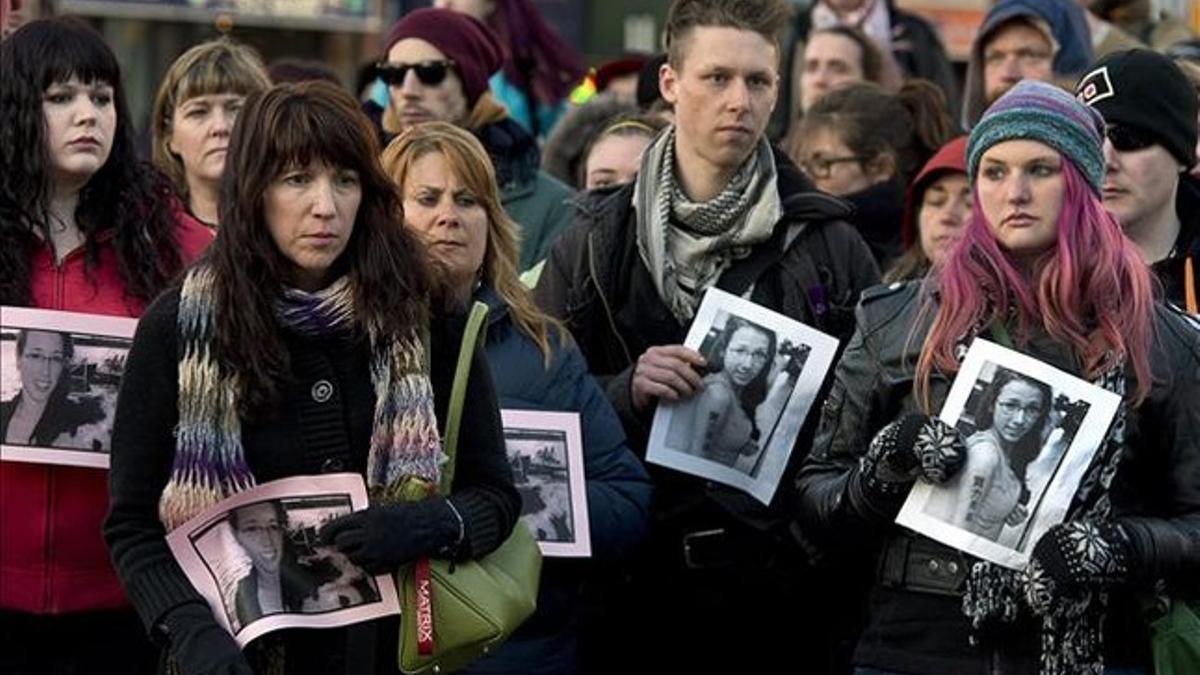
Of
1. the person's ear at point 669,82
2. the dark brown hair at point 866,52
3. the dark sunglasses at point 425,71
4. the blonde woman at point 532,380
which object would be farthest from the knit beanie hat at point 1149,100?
the dark brown hair at point 866,52

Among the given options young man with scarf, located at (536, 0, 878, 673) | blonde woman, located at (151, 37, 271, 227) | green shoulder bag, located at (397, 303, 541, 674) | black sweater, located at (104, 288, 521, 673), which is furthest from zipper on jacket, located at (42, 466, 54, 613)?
blonde woman, located at (151, 37, 271, 227)

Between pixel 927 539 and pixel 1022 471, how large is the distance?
0.86 ft

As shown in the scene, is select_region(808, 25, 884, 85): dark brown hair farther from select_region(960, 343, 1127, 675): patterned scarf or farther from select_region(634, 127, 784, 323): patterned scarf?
select_region(960, 343, 1127, 675): patterned scarf

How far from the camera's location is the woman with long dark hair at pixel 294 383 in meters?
5.09

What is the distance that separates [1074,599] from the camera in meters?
5.34

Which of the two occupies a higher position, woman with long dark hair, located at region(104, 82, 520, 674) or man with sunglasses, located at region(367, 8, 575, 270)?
man with sunglasses, located at region(367, 8, 575, 270)

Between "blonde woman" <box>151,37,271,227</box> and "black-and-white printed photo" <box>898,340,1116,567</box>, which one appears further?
"blonde woman" <box>151,37,271,227</box>

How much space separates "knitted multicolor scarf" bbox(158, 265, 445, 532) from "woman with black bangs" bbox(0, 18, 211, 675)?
2.60 feet

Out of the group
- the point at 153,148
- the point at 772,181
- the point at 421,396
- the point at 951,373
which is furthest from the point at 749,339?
the point at 153,148

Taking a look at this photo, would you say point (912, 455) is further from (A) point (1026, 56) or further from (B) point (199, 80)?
(A) point (1026, 56)

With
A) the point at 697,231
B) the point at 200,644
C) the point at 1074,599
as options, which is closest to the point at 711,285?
the point at 697,231

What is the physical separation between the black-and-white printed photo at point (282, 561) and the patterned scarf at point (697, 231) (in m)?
1.74

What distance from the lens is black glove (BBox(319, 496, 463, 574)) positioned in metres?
5.10

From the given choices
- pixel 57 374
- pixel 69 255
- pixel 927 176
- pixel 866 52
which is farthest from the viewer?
pixel 866 52
